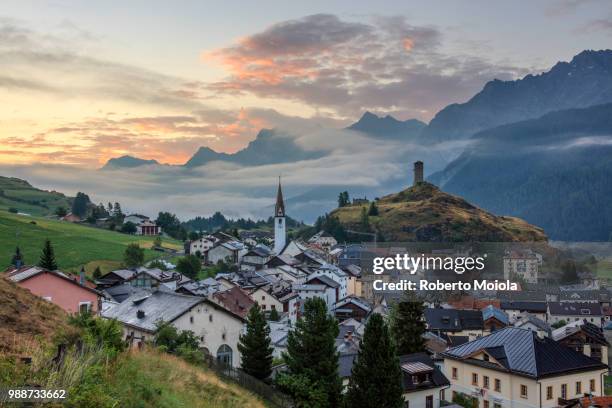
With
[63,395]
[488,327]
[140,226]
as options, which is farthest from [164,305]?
[140,226]

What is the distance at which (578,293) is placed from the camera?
115 m

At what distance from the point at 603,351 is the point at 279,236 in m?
96.5

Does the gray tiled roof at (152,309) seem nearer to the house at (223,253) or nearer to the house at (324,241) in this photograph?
the house at (223,253)

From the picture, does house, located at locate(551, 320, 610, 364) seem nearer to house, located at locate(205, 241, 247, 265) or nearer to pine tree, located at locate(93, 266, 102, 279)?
pine tree, located at locate(93, 266, 102, 279)

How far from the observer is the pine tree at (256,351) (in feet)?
118

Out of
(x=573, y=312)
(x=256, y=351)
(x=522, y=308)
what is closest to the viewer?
(x=256, y=351)

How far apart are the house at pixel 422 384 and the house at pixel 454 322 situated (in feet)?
128

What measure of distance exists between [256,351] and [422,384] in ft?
35.2

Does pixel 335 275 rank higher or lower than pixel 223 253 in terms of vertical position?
lower

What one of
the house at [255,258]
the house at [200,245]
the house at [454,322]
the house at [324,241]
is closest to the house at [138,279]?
the house at [454,322]

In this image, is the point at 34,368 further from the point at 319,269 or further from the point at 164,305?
the point at 319,269

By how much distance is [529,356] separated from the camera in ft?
126

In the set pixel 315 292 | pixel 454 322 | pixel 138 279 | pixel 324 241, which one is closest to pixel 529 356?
pixel 454 322

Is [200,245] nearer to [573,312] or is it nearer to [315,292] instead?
[315,292]
